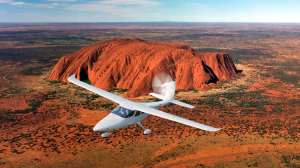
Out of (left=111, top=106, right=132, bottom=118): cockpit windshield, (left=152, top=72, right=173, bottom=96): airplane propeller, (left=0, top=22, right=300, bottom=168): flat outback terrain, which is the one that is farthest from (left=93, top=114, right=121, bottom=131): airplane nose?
(left=152, top=72, right=173, bottom=96): airplane propeller

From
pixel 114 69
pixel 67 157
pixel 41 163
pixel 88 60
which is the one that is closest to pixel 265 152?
pixel 67 157

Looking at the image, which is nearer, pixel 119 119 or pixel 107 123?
pixel 107 123

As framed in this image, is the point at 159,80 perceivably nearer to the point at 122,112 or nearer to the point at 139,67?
the point at 139,67

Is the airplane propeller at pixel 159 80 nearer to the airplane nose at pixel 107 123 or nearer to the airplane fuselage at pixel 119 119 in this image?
the airplane fuselage at pixel 119 119

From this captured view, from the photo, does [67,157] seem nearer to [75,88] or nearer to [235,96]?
[75,88]

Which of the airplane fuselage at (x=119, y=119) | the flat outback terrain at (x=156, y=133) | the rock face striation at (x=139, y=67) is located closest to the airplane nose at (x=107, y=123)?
the airplane fuselage at (x=119, y=119)

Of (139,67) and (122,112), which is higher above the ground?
(139,67)

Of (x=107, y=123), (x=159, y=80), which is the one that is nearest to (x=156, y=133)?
(x=107, y=123)
